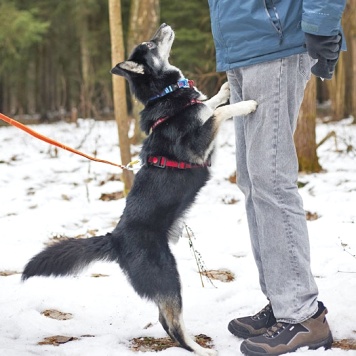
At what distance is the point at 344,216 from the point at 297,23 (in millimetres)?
3035

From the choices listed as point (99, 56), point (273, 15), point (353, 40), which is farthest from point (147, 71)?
point (99, 56)

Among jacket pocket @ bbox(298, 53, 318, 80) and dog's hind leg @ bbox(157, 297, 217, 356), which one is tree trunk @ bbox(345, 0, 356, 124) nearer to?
jacket pocket @ bbox(298, 53, 318, 80)

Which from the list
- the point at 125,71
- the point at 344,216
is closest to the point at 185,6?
the point at 344,216

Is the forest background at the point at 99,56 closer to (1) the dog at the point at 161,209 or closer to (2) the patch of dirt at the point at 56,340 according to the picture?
(1) the dog at the point at 161,209

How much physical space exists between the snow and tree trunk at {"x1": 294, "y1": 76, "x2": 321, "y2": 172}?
31 cm

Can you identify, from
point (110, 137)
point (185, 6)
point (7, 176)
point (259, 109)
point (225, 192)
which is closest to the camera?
point (259, 109)

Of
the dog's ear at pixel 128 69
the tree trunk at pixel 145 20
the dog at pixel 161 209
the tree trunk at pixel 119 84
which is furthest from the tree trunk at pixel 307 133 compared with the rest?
the dog at pixel 161 209

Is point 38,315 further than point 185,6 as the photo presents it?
No

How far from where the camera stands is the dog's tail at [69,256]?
268 cm

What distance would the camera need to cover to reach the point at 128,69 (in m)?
3.17

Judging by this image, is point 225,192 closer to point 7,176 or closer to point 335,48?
point 7,176

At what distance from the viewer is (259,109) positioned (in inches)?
101

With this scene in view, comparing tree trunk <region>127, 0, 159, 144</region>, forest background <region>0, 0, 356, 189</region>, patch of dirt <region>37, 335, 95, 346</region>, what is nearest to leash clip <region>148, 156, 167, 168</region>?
patch of dirt <region>37, 335, 95, 346</region>

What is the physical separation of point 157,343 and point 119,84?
387 cm
